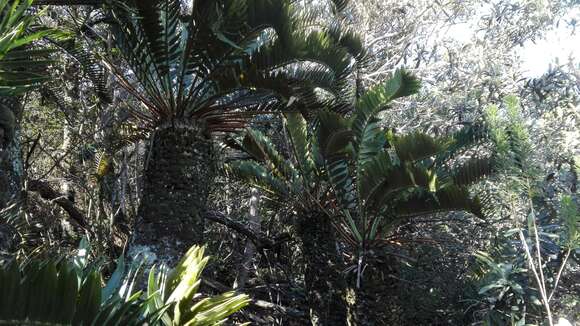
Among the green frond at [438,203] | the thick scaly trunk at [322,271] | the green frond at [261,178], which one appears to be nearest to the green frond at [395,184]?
the green frond at [438,203]

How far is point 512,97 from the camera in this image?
3.69 meters

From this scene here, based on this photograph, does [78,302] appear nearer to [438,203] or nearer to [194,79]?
[194,79]

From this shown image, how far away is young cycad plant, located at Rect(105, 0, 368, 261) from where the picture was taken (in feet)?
16.5

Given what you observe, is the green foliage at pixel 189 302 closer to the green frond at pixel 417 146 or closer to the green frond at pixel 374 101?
the green frond at pixel 374 101

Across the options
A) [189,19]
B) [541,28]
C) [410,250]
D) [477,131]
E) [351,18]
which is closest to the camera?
[189,19]

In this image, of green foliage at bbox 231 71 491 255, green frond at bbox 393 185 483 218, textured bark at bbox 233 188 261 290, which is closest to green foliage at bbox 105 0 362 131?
green foliage at bbox 231 71 491 255

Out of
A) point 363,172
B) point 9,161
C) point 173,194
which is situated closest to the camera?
point 9,161

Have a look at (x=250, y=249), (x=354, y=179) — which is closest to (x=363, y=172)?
(x=354, y=179)

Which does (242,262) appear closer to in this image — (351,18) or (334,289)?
(334,289)

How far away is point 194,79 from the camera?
5430mm

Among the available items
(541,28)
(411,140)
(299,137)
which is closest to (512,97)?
(411,140)

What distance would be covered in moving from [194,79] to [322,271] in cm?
331

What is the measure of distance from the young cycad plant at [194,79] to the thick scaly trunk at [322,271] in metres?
2.19

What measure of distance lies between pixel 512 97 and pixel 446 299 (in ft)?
19.7
